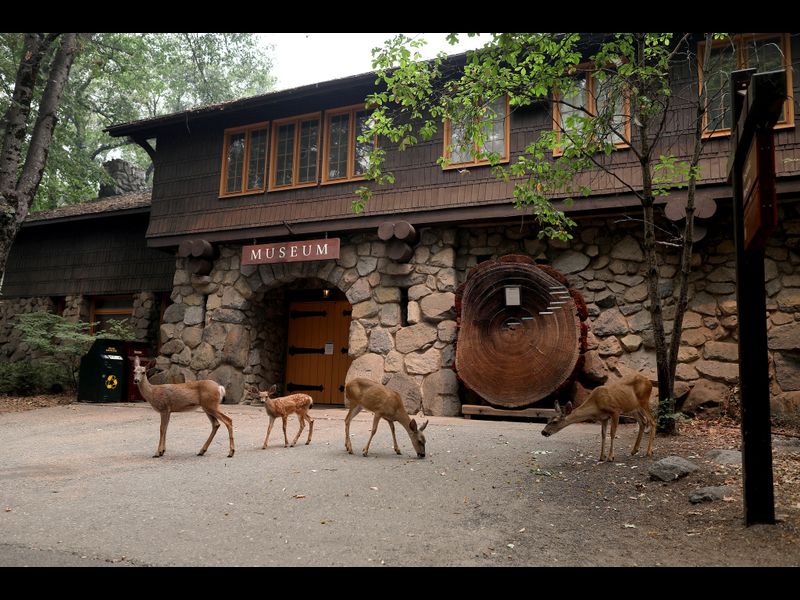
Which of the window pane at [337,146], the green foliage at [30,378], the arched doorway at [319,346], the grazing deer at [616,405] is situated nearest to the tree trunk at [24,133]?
the green foliage at [30,378]

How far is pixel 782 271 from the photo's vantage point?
9.60 metres

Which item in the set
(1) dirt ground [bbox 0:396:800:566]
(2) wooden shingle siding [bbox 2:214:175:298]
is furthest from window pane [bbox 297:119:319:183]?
(1) dirt ground [bbox 0:396:800:566]

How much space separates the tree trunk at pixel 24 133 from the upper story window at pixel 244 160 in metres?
3.99

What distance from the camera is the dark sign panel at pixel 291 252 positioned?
12344 mm

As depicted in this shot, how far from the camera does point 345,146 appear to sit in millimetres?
13008

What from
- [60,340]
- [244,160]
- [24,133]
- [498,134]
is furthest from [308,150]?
[60,340]

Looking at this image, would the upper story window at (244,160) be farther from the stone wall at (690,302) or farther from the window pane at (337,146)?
the stone wall at (690,302)

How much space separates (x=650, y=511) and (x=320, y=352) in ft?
37.4

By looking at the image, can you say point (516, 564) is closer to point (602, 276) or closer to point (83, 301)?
point (602, 276)

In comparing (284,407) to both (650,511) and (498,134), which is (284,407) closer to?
(650,511)

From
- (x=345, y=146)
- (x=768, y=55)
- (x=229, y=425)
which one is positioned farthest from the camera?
(x=345, y=146)

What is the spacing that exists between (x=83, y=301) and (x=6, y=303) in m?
3.68

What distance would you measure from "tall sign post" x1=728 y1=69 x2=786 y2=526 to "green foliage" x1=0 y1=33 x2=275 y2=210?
15006 mm

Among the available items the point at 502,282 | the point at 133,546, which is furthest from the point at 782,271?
the point at 133,546
